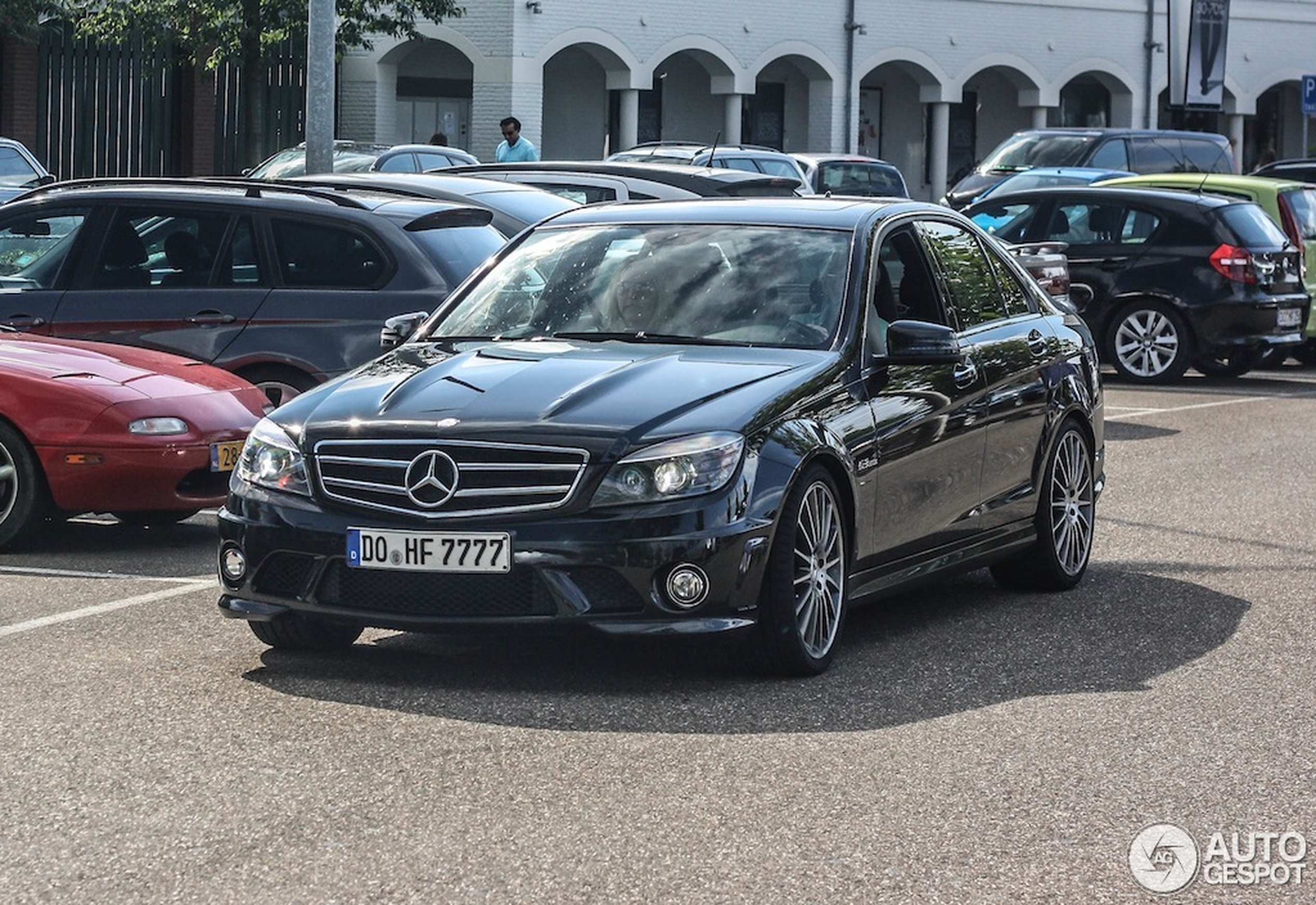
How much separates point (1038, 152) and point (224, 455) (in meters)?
21.8

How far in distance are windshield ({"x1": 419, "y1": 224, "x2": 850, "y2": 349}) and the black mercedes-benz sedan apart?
1 centimetres

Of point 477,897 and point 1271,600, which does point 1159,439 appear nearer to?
point 1271,600

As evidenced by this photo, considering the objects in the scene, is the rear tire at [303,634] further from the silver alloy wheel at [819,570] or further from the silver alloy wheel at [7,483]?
the silver alloy wheel at [7,483]

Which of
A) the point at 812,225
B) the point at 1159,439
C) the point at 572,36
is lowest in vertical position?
the point at 1159,439

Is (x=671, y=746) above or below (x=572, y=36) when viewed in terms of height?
below

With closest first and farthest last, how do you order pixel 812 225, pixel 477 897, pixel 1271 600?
1. pixel 477 897
2. pixel 812 225
3. pixel 1271 600

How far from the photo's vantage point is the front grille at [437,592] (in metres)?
6.68

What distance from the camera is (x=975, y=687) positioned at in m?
7.09

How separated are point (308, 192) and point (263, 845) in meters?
7.42

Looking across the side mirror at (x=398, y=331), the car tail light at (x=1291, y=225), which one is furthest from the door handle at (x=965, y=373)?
the car tail light at (x=1291, y=225)

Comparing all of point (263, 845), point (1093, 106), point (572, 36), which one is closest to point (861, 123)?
point (1093, 106)

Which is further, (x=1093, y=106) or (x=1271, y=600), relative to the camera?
(x=1093, y=106)

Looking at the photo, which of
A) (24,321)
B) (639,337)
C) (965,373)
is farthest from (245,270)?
(965,373)

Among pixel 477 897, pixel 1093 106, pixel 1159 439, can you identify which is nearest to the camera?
pixel 477 897
